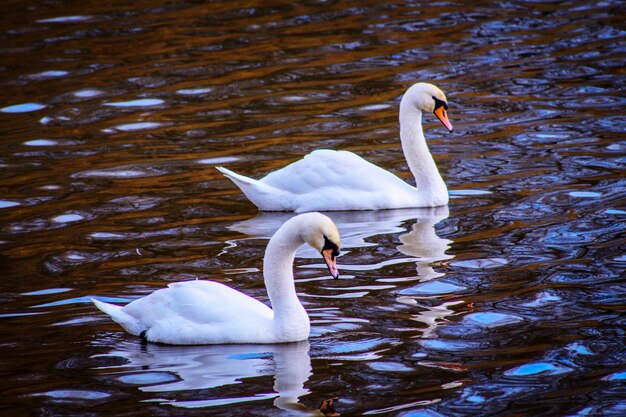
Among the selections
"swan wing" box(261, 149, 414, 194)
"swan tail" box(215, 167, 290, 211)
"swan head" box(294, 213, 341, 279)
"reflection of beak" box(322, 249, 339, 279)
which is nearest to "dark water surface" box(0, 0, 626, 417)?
"swan tail" box(215, 167, 290, 211)

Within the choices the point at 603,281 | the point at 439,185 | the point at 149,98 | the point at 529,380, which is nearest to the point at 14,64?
the point at 149,98

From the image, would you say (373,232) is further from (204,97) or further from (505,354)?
(204,97)

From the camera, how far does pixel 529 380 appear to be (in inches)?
255

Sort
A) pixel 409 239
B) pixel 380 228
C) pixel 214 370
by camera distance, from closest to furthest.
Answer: pixel 214 370, pixel 409 239, pixel 380 228

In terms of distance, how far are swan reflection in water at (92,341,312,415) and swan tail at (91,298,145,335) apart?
0.11 metres

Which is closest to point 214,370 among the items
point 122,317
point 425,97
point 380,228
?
point 122,317

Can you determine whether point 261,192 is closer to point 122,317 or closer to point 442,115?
point 442,115

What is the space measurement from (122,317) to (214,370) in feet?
3.03

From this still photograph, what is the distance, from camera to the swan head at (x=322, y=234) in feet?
23.4

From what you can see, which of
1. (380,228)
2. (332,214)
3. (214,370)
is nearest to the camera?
(214,370)

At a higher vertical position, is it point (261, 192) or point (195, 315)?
point (261, 192)

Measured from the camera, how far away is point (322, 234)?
716 centimetres

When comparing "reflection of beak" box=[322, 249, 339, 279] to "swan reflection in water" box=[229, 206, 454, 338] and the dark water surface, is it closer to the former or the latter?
the dark water surface

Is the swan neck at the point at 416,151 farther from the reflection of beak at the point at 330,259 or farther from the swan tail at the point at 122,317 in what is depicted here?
the swan tail at the point at 122,317
